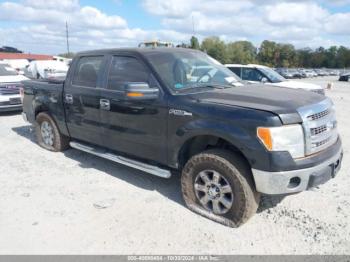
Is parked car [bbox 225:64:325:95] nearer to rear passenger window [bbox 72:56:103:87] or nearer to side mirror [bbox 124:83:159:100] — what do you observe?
rear passenger window [bbox 72:56:103:87]

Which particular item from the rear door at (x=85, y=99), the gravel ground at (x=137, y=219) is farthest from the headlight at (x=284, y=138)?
the rear door at (x=85, y=99)

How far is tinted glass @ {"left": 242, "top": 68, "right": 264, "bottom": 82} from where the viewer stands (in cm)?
1190

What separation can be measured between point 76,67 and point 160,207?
285cm

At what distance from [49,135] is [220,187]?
160 inches

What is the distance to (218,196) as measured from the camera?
375 cm

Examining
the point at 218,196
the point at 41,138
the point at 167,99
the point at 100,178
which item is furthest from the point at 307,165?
the point at 41,138

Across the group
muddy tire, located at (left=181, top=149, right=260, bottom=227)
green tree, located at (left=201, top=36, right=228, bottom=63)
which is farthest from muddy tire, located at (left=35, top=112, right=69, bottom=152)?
green tree, located at (left=201, top=36, right=228, bottom=63)

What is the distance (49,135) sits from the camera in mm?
6469

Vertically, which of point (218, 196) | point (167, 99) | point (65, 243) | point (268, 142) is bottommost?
point (65, 243)

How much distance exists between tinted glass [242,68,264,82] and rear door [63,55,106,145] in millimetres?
7794

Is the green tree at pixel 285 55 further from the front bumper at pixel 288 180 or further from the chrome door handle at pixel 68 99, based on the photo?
the front bumper at pixel 288 180

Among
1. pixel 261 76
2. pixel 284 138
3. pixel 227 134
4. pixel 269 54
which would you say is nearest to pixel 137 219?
pixel 227 134

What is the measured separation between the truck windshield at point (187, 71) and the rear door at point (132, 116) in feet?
0.57

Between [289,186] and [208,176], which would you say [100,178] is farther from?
[289,186]
